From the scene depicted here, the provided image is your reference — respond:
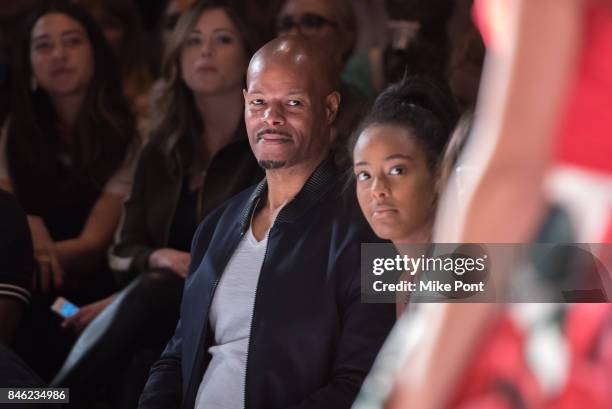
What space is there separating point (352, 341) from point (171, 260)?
757 mm

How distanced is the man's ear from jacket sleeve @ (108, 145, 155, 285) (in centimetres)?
73

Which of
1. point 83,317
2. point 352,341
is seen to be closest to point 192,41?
point 83,317

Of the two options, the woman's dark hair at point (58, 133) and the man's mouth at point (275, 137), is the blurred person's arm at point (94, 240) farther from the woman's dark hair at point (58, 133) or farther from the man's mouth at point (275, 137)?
the man's mouth at point (275, 137)

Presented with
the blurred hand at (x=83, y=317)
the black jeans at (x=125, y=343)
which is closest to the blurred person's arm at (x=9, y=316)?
the black jeans at (x=125, y=343)

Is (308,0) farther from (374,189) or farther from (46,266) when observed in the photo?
(374,189)

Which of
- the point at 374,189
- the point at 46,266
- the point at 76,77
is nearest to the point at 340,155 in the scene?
the point at 374,189

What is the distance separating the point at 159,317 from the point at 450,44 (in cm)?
107

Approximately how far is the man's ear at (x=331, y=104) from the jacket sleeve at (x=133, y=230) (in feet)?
2.39

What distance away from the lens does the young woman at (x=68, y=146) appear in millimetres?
2607

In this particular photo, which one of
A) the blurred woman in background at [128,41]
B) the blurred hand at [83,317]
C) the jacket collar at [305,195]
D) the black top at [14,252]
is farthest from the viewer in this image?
the blurred woman in background at [128,41]

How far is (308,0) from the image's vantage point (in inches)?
111

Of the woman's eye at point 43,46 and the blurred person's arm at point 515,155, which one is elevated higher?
Result: the woman's eye at point 43,46

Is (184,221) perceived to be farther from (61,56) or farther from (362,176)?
(362,176)

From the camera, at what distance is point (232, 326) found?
1781 mm
